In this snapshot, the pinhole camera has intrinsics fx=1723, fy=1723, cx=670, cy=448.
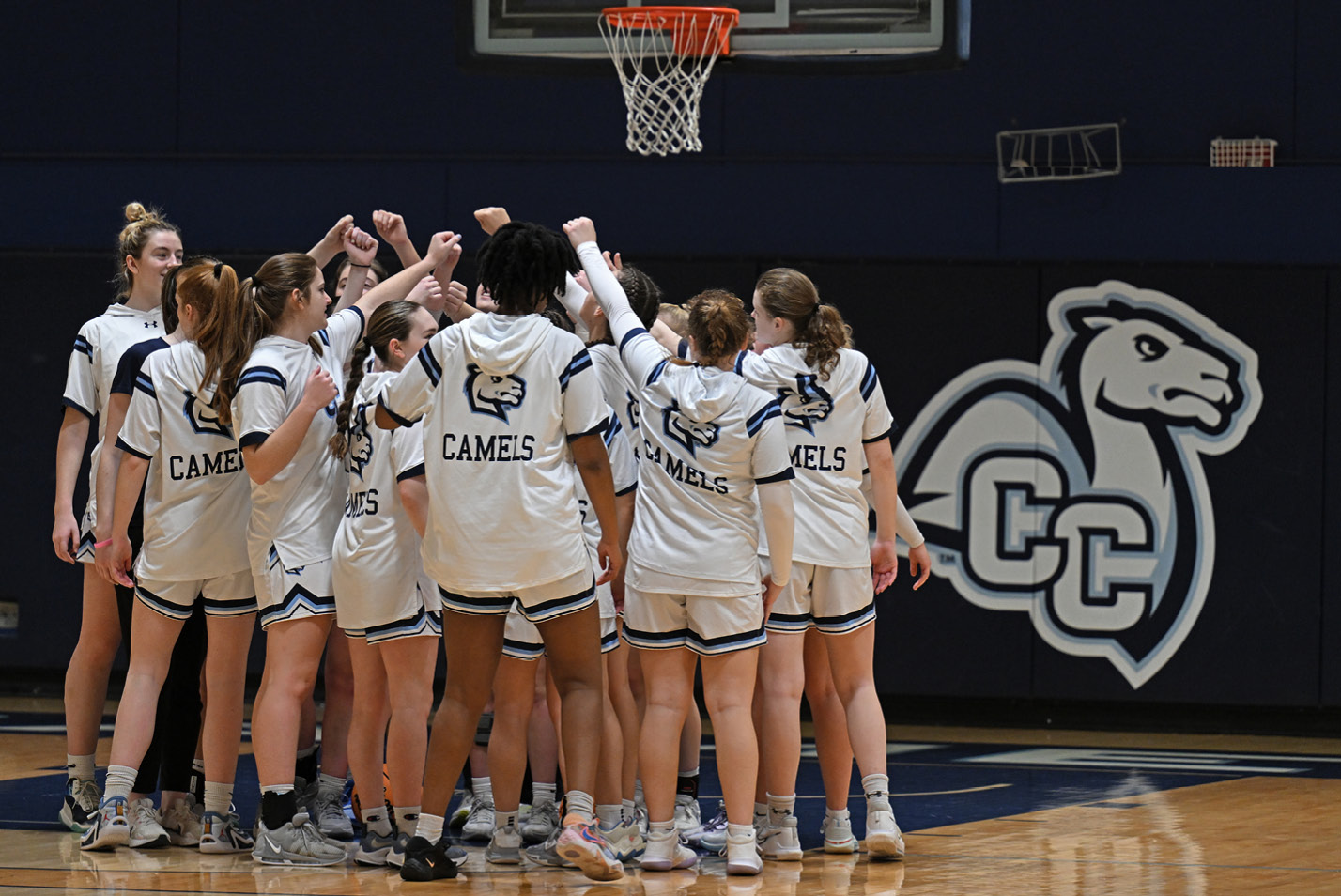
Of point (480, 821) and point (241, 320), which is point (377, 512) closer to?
point (241, 320)

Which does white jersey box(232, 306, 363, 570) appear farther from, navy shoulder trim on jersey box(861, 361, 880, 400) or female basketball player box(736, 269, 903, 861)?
navy shoulder trim on jersey box(861, 361, 880, 400)

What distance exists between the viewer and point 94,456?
19.3 ft

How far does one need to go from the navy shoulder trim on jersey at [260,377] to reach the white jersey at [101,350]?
3.24 ft

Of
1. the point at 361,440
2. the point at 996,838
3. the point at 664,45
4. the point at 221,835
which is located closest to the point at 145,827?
the point at 221,835

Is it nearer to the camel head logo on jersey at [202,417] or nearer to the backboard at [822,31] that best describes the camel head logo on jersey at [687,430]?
the camel head logo on jersey at [202,417]

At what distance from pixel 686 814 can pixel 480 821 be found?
68 centimetres

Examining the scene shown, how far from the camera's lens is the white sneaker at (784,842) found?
17.3ft

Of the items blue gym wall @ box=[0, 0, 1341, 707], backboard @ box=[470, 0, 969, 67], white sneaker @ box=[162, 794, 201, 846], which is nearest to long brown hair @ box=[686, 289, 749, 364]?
white sneaker @ box=[162, 794, 201, 846]

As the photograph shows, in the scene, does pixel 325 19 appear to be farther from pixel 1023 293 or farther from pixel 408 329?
pixel 408 329

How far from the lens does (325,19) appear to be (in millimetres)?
10000

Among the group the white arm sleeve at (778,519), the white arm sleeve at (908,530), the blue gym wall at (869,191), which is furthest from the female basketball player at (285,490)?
the blue gym wall at (869,191)

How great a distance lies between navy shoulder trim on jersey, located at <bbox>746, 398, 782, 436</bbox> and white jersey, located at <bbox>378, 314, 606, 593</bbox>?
43 centimetres

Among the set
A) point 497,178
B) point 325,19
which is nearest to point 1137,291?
point 497,178

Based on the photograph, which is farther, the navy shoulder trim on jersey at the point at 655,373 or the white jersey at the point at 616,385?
the white jersey at the point at 616,385
